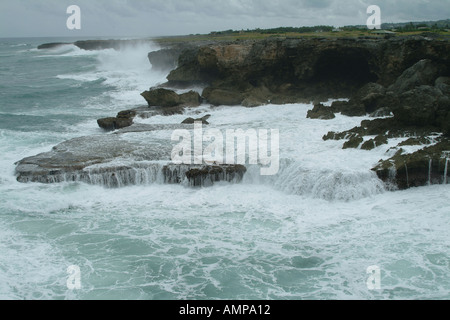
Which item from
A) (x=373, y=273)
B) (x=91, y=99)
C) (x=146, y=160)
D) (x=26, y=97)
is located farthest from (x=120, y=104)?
(x=373, y=273)

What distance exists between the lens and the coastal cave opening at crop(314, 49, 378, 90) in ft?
91.9

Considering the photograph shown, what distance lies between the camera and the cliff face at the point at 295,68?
27125 mm

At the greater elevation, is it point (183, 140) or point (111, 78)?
point (111, 78)

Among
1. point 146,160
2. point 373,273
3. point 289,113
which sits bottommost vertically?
point 373,273

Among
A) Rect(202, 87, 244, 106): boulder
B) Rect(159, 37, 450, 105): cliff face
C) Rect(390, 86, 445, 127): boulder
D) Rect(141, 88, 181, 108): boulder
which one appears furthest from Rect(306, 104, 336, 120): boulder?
Rect(141, 88, 181, 108): boulder

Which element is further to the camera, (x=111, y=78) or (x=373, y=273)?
(x=111, y=78)

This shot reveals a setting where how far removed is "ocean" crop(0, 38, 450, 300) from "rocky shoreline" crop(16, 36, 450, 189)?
0.61 meters

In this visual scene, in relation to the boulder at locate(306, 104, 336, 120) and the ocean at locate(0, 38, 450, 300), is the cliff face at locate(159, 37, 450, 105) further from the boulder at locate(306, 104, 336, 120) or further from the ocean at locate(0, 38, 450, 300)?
the ocean at locate(0, 38, 450, 300)

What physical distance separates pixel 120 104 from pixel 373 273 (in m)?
25.1

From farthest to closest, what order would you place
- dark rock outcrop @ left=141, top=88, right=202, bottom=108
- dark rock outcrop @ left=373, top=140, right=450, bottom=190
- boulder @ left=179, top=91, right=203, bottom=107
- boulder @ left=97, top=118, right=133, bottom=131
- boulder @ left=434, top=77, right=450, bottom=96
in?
boulder @ left=179, top=91, right=203, bottom=107 → dark rock outcrop @ left=141, top=88, right=202, bottom=108 → boulder @ left=97, top=118, right=133, bottom=131 → boulder @ left=434, top=77, right=450, bottom=96 → dark rock outcrop @ left=373, top=140, right=450, bottom=190

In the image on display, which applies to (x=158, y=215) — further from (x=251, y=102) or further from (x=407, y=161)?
(x=251, y=102)

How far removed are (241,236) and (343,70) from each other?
65.4ft

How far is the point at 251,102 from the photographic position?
89.8ft

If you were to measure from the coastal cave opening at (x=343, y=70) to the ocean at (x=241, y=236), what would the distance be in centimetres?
1007
